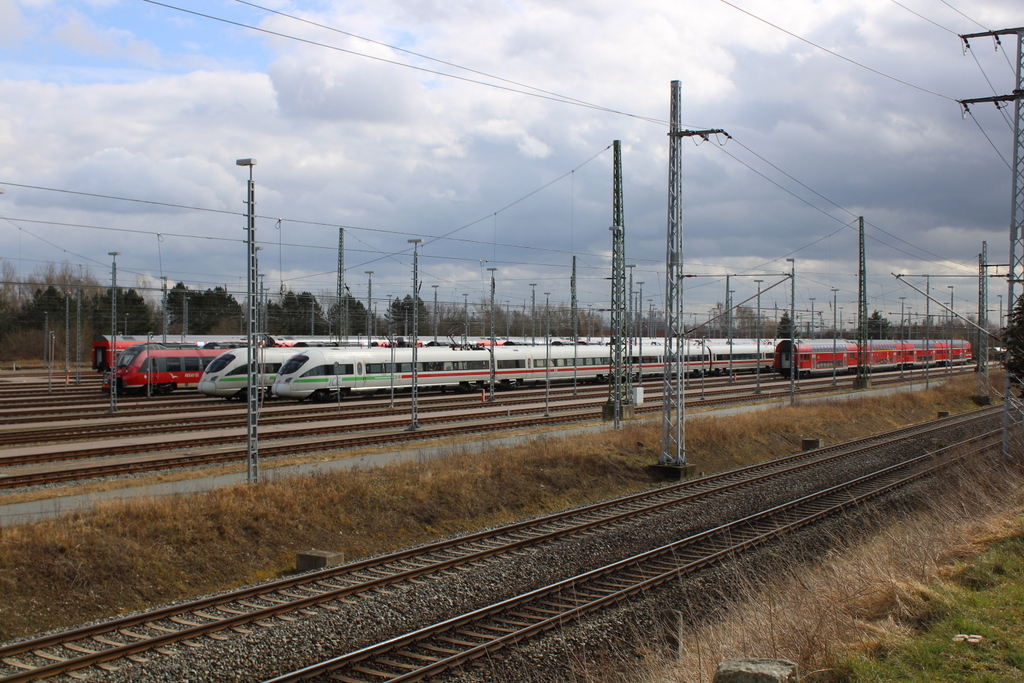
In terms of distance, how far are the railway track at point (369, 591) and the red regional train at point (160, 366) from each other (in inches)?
1464

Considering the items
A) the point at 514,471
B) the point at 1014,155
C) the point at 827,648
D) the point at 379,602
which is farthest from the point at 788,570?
the point at 1014,155

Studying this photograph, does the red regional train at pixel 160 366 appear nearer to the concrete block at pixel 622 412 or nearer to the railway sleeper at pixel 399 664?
Result: the concrete block at pixel 622 412

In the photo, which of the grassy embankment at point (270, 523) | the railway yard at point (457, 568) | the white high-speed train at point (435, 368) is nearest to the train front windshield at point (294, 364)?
the white high-speed train at point (435, 368)

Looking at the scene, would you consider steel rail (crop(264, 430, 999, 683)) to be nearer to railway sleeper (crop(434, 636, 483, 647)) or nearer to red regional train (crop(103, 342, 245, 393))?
railway sleeper (crop(434, 636, 483, 647))

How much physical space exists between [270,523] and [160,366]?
123 feet

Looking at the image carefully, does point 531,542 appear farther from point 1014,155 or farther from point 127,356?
point 127,356

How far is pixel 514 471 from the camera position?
2070cm

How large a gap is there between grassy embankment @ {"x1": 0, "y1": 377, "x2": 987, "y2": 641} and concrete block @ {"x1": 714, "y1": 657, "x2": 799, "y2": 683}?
29.7ft

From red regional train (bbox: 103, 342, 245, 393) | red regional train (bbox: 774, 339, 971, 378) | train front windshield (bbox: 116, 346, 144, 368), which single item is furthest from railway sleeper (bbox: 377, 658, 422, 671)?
red regional train (bbox: 774, 339, 971, 378)

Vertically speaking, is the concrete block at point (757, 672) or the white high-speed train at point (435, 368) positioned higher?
the white high-speed train at point (435, 368)

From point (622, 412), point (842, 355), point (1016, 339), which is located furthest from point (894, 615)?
point (842, 355)

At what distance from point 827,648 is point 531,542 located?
24.4 ft

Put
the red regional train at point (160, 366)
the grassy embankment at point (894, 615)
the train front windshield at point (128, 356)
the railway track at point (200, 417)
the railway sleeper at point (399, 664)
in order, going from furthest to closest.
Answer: the train front windshield at point (128, 356), the red regional train at point (160, 366), the railway track at point (200, 417), the railway sleeper at point (399, 664), the grassy embankment at point (894, 615)

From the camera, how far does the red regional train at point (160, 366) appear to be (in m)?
47.5
